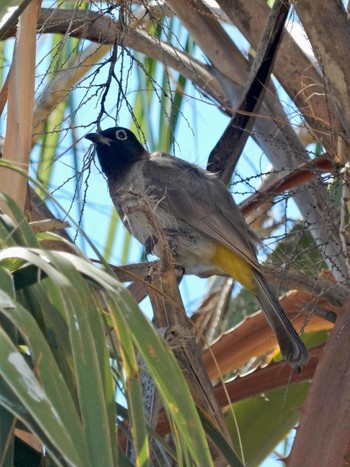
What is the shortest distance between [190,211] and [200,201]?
77mm

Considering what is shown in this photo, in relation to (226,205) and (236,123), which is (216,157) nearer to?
(236,123)

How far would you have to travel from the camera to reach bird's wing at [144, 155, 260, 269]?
4203mm

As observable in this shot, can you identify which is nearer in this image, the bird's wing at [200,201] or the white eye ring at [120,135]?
the bird's wing at [200,201]

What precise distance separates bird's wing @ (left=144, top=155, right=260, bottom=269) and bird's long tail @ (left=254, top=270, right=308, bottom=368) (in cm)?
17

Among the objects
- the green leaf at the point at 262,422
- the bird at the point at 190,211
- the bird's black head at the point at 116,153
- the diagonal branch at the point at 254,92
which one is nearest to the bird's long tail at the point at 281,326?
the bird at the point at 190,211

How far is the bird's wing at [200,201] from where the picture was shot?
4.20 m

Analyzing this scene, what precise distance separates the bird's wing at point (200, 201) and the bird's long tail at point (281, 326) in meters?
0.17

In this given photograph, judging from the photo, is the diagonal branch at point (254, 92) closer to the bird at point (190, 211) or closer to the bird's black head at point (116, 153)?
the bird at point (190, 211)

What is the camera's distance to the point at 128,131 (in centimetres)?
471

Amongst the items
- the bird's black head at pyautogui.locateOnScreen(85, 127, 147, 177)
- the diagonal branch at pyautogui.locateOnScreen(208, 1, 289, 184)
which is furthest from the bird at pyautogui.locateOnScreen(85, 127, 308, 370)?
the diagonal branch at pyautogui.locateOnScreen(208, 1, 289, 184)

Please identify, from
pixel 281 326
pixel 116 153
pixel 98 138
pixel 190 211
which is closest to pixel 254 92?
pixel 281 326

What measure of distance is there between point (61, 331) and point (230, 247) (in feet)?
8.46

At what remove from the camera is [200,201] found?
4.39m

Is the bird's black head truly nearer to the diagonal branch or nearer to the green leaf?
the diagonal branch
